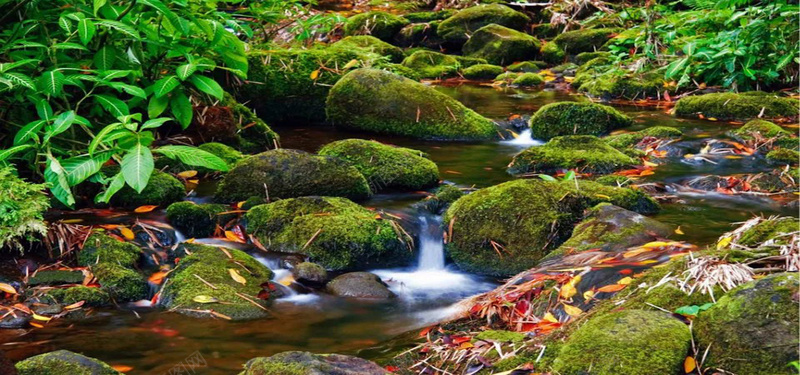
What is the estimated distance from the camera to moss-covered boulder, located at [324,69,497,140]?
31.7 ft

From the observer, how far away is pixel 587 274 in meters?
4.40

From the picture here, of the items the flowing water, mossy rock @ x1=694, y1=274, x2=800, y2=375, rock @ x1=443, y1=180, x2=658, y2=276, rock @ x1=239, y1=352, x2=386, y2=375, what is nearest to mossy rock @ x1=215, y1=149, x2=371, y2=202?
the flowing water

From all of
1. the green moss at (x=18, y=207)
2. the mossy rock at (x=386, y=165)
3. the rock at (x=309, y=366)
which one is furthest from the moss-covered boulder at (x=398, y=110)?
the rock at (x=309, y=366)

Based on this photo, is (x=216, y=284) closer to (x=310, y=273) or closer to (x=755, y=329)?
(x=310, y=273)

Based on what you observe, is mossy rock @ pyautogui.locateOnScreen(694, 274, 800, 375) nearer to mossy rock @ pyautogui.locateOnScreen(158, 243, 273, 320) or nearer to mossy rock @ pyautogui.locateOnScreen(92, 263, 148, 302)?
mossy rock @ pyautogui.locateOnScreen(158, 243, 273, 320)

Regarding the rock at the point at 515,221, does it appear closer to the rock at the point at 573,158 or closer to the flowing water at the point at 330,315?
the flowing water at the point at 330,315

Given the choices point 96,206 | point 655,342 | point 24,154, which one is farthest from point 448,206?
point 655,342

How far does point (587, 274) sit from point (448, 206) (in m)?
2.32

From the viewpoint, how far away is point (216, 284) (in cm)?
506

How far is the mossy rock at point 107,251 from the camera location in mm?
5301

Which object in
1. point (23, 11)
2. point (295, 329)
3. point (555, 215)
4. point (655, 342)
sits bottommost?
point (295, 329)

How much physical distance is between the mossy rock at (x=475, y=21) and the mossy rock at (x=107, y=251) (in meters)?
12.8

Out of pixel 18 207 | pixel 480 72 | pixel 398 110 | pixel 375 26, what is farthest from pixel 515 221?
pixel 375 26

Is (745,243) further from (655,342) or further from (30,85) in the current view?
(30,85)
